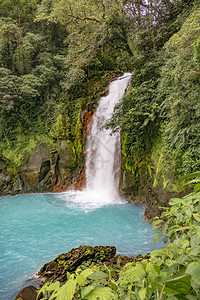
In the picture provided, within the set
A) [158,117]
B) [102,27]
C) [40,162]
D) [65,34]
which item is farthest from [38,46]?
[158,117]

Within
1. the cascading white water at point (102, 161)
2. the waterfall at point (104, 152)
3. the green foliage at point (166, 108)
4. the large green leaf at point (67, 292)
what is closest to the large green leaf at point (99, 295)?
the large green leaf at point (67, 292)

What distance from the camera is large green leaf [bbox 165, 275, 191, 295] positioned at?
2.20 feet

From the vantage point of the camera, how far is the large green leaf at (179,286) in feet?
2.20

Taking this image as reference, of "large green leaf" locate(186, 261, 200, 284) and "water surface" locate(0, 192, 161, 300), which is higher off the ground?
"large green leaf" locate(186, 261, 200, 284)

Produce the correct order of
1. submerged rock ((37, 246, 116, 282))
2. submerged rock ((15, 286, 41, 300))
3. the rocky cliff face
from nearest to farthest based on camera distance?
submerged rock ((15, 286, 41, 300)), submerged rock ((37, 246, 116, 282)), the rocky cliff face

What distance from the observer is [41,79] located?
1140 centimetres

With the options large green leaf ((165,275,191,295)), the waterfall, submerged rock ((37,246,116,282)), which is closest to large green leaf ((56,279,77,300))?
large green leaf ((165,275,191,295))

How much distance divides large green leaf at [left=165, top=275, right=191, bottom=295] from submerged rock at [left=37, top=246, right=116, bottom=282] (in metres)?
3.69

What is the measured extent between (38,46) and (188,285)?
1441cm

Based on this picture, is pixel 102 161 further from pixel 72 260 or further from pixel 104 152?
pixel 72 260

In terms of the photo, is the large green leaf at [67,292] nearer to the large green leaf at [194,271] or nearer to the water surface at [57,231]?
the large green leaf at [194,271]

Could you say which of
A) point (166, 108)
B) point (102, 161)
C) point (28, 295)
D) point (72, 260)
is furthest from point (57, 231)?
point (166, 108)

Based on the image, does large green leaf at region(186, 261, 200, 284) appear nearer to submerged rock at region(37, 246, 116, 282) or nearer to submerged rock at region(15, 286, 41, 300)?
submerged rock at region(15, 286, 41, 300)

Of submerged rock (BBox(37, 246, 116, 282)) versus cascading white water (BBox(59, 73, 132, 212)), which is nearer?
submerged rock (BBox(37, 246, 116, 282))
